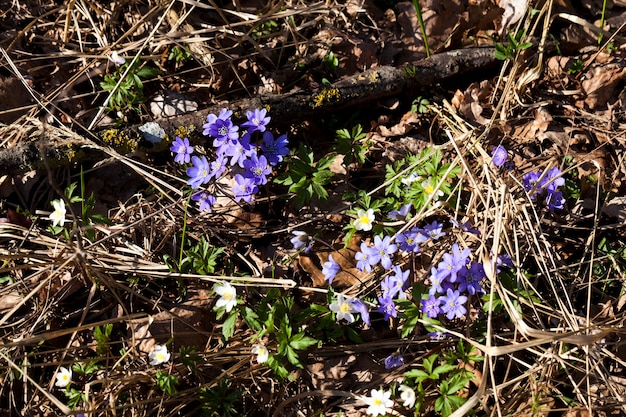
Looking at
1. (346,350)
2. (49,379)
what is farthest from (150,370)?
(346,350)

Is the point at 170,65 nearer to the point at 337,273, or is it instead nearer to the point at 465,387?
the point at 337,273

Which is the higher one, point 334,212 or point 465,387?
point 334,212

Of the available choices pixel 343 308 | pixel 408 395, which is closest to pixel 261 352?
pixel 343 308

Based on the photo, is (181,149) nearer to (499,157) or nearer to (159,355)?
(159,355)

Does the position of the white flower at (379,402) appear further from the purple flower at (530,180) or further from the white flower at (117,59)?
the white flower at (117,59)

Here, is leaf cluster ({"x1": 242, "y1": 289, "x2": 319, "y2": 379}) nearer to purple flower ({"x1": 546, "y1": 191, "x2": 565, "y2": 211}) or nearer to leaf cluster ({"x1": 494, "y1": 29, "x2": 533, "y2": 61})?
purple flower ({"x1": 546, "y1": 191, "x2": 565, "y2": 211})

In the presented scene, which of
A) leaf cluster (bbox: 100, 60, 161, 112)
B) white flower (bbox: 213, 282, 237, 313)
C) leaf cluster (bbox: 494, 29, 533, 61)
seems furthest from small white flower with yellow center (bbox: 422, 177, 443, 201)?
leaf cluster (bbox: 100, 60, 161, 112)
